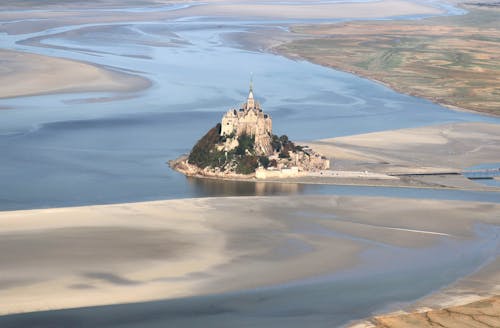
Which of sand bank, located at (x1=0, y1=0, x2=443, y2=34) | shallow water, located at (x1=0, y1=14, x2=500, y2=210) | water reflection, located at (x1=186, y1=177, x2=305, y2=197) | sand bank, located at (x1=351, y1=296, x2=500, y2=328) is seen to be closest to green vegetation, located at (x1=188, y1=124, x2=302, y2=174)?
water reflection, located at (x1=186, y1=177, x2=305, y2=197)

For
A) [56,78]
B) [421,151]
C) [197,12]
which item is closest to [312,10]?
[197,12]

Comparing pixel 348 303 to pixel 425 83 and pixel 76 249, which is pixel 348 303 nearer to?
pixel 76 249

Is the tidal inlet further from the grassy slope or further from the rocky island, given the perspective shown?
the grassy slope

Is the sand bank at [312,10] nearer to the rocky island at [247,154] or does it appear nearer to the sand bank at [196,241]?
the rocky island at [247,154]

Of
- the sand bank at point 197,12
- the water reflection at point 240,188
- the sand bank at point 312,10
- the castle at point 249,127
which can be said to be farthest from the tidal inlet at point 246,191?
the sand bank at point 312,10

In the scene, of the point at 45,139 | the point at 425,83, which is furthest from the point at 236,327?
the point at 425,83

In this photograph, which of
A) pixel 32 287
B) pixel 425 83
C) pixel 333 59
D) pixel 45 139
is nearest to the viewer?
pixel 32 287
